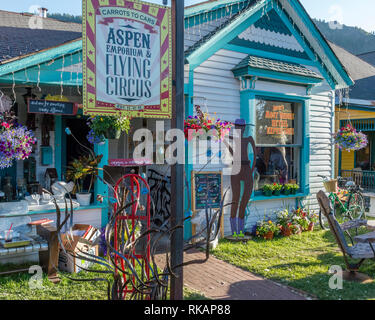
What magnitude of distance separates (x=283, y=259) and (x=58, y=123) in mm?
6183

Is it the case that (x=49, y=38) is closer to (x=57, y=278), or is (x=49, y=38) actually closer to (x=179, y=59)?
(x=57, y=278)

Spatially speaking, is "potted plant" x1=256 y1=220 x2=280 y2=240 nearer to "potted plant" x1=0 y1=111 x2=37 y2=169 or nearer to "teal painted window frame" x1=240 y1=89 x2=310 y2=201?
"teal painted window frame" x1=240 y1=89 x2=310 y2=201

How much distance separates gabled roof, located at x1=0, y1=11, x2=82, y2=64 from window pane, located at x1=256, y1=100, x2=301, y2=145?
4.29m

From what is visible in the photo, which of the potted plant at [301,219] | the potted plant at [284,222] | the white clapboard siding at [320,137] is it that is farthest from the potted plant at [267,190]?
the white clapboard siding at [320,137]

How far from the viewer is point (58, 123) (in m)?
8.98

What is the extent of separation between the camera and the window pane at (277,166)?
8.46 m

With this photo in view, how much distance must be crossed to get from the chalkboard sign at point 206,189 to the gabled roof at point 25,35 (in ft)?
11.8

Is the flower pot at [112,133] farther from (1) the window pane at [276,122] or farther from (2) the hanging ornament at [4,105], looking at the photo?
(1) the window pane at [276,122]

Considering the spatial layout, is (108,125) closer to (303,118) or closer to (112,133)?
(112,133)

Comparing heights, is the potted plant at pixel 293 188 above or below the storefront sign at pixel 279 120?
below

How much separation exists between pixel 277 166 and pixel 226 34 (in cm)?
337

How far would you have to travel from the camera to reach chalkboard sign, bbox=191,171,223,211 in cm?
730

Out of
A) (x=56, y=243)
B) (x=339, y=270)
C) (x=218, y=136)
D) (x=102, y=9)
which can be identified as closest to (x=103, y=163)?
(x=56, y=243)

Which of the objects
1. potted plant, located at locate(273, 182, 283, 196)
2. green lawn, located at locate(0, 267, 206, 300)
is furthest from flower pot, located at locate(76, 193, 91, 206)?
potted plant, located at locate(273, 182, 283, 196)
